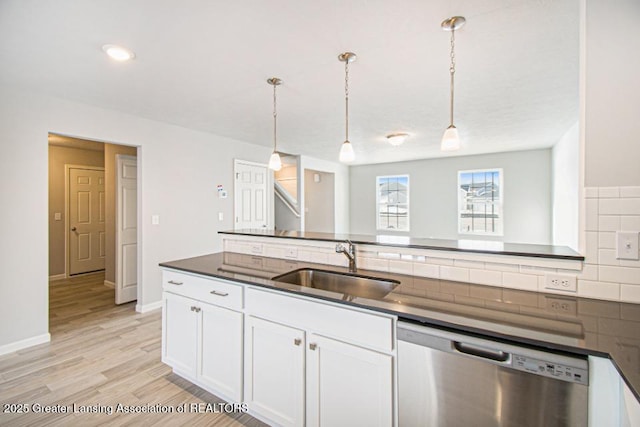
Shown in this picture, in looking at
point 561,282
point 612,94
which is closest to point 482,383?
point 561,282

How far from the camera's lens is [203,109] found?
3309 mm

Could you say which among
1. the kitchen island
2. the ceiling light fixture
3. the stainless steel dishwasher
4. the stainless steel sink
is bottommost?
the stainless steel dishwasher

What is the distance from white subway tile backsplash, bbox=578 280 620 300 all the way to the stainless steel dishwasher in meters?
0.62

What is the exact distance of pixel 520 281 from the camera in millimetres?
1496

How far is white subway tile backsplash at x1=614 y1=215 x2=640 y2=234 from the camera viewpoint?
50.6 inches

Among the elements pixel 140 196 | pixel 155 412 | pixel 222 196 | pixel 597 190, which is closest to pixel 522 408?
pixel 597 190

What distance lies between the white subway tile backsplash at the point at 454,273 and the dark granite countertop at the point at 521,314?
0.13ft

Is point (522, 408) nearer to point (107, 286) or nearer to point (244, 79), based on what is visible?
point (244, 79)

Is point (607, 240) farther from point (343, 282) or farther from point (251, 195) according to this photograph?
point (251, 195)

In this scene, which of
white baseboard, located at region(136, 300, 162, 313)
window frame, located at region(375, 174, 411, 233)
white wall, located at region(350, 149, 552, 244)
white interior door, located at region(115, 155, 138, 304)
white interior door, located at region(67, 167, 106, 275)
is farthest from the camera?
window frame, located at region(375, 174, 411, 233)

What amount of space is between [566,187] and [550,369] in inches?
171

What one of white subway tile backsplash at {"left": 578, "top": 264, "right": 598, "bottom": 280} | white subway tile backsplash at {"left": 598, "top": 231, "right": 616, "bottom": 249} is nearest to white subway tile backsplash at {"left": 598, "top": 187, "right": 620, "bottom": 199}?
white subway tile backsplash at {"left": 598, "top": 231, "right": 616, "bottom": 249}

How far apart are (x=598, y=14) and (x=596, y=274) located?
122cm

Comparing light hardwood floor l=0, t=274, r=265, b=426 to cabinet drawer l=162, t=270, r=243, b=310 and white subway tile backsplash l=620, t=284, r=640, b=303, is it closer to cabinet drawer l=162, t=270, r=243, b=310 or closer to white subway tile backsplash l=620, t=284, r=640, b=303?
cabinet drawer l=162, t=270, r=243, b=310
